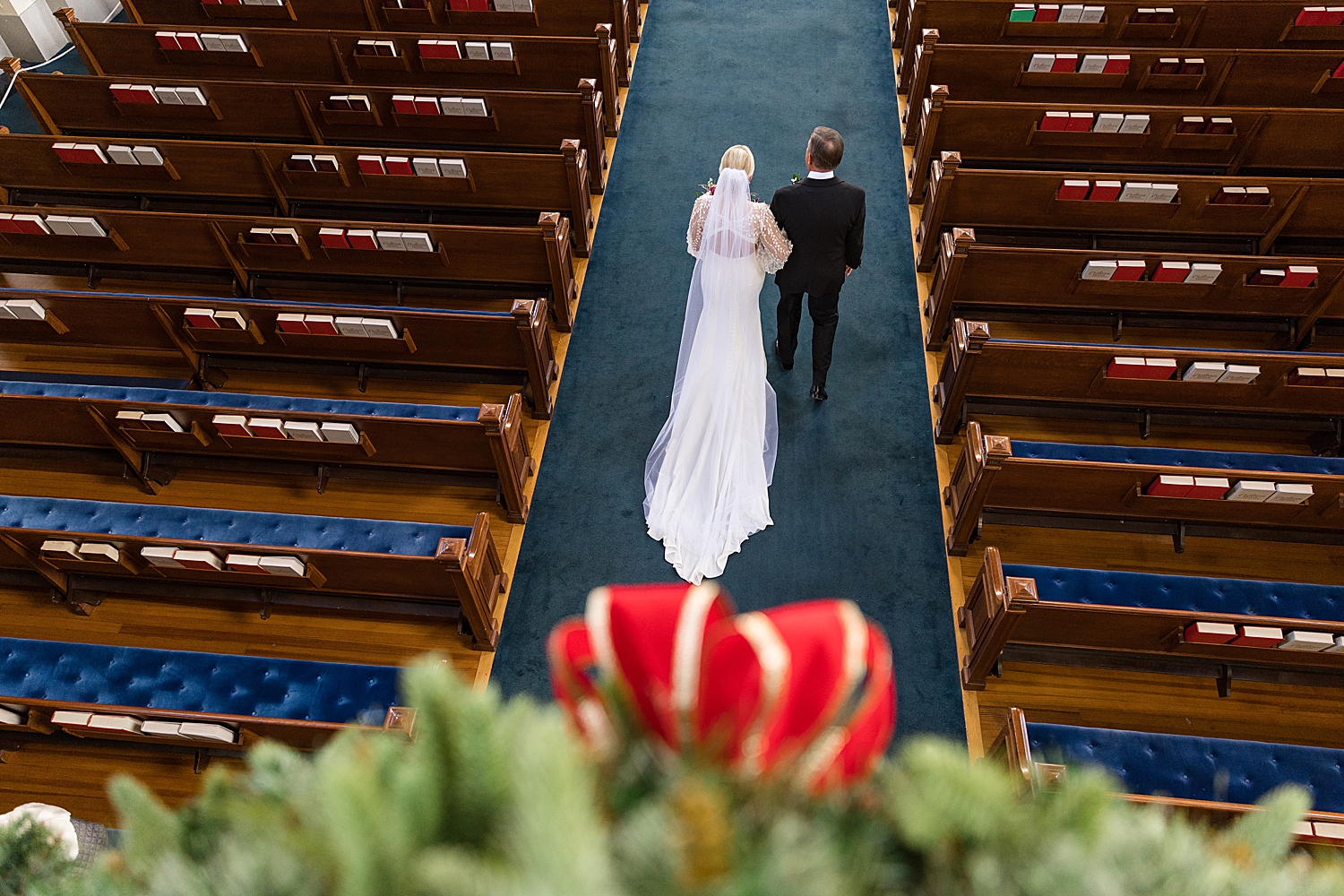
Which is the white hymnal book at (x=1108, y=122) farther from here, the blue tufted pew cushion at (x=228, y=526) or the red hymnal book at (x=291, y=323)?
the red hymnal book at (x=291, y=323)

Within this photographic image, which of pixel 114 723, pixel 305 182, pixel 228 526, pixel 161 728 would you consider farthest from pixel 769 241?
pixel 114 723

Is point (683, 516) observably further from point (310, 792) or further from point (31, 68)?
point (31, 68)

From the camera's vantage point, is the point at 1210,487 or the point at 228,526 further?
the point at 228,526

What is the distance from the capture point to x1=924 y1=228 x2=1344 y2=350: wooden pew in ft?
13.4

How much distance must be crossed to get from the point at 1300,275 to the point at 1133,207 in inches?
36.1

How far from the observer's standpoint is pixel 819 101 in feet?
20.2

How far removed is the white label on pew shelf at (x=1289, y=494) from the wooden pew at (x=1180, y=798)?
1.04m

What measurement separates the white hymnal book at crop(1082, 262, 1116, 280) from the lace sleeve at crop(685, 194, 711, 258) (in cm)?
212

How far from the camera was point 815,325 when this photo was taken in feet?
14.1

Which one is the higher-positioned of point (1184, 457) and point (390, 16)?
point (390, 16)

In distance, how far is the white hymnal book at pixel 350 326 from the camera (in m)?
4.01

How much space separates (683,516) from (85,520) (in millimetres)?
2915

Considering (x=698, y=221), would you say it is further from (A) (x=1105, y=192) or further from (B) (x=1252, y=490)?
(B) (x=1252, y=490)

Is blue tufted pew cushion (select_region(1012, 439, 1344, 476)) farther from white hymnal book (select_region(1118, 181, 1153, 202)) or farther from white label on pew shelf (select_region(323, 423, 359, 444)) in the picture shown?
white label on pew shelf (select_region(323, 423, 359, 444))
